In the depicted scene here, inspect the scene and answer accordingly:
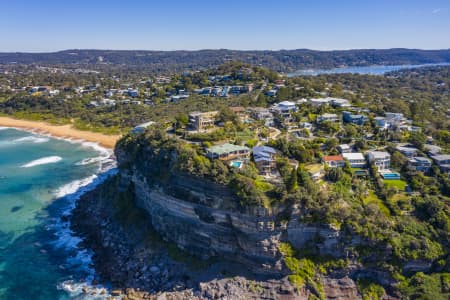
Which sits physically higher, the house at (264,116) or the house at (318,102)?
the house at (318,102)

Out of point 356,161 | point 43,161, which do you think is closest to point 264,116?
point 356,161

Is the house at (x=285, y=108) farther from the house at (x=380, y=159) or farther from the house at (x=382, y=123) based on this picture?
the house at (x=380, y=159)

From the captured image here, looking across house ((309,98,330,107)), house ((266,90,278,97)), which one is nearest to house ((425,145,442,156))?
house ((309,98,330,107))

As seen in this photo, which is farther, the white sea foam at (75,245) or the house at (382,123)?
the house at (382,123)

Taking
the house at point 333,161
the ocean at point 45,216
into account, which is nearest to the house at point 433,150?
the house at point 333,161

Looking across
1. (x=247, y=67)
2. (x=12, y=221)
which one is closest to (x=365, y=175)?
(x=12, y=221)

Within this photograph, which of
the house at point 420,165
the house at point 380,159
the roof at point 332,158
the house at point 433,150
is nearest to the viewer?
the roof at point 332,158

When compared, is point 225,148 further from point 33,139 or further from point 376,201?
point 33,139
